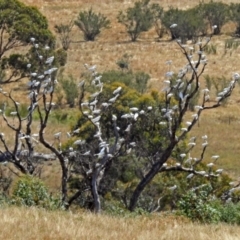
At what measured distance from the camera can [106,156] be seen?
10.3 m

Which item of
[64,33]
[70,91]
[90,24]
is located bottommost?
[70,91]

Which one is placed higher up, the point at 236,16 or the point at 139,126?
the point at 236,16

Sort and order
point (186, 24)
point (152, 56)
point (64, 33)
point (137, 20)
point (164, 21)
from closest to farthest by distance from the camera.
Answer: point (152, 56), point (186, 24), point (164, 21), point (64, 33), point (137, 20)

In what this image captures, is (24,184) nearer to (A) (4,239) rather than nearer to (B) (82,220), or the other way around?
(B) (82,220)

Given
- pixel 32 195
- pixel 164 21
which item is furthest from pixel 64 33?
pixel 32 195

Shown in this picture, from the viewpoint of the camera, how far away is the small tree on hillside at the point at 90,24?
43938 mm

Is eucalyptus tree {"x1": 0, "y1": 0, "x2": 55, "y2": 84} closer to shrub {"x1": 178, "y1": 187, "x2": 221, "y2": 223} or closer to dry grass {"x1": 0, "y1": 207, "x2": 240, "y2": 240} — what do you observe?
shrub {"x1": 178, "y1": 187, "x2": 221, "y2": 223}

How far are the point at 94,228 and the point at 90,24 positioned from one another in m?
38.1

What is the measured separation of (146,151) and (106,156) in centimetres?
552

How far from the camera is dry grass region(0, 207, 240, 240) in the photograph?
5.82m

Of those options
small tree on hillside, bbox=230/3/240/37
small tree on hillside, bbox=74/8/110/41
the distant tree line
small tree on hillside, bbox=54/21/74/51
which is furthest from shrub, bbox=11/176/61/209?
small tree on hillside, bbox=230/3/240/37

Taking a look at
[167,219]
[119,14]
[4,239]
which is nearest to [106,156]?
[167,219]

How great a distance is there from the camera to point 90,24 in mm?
43750

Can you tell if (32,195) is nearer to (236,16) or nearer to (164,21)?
(164,21)
